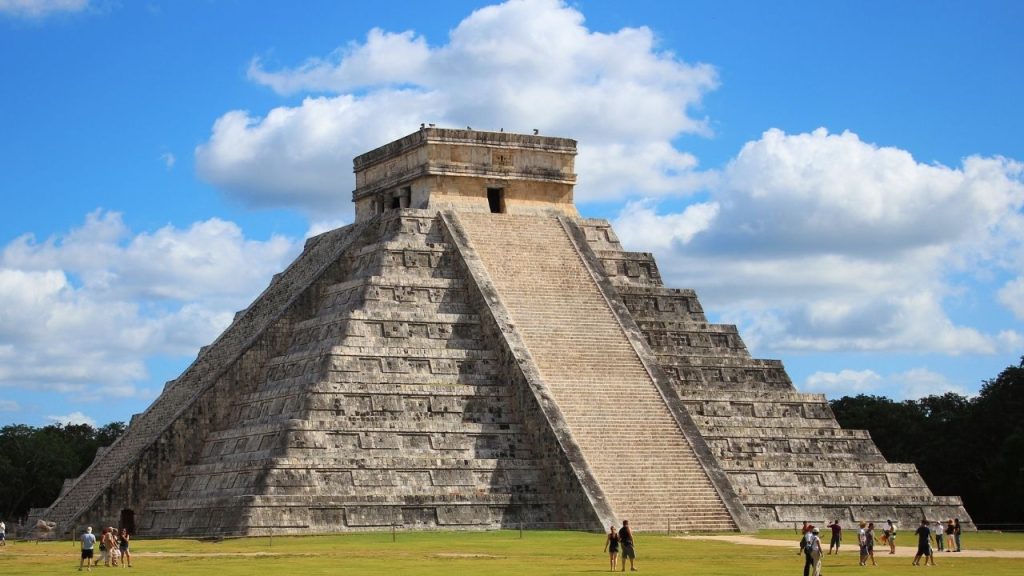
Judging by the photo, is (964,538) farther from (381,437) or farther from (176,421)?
(176,421)

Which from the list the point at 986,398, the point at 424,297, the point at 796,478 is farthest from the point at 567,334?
the point at 986,398

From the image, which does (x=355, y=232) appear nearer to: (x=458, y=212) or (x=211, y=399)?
(x=458, y=212)

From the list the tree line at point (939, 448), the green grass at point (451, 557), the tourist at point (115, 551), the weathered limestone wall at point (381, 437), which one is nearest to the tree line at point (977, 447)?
the tree line at point (939, 448)

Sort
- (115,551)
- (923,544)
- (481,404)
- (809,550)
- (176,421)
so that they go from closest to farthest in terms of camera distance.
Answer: (809,550) < (923,544) < (115,551) < (481,404) < (176,421)

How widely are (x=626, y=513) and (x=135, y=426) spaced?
44.2 feet

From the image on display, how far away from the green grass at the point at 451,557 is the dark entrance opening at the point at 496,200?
1094 cm

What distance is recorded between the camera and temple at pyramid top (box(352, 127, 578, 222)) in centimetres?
4103

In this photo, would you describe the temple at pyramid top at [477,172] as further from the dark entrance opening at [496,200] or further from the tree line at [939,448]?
the tree line at [939,448]

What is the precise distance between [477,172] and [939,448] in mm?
19366

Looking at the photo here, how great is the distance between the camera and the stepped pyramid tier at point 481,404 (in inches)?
1316

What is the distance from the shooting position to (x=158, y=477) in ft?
119

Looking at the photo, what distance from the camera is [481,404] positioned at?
117ft

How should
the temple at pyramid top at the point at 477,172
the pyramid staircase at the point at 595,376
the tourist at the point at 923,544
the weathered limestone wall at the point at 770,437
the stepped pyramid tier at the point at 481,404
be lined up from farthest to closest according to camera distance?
1. the temple at pyramid top at the point at 477,172
2. the weathered limestone wall at the point at 770,437
3. the pyramid staircase at the point at 595,376
4. the stepped pyramid tier at the point at 481,404
5. the tourist at the point at 923,544

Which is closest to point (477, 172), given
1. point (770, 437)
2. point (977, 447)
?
point (770, 437)
